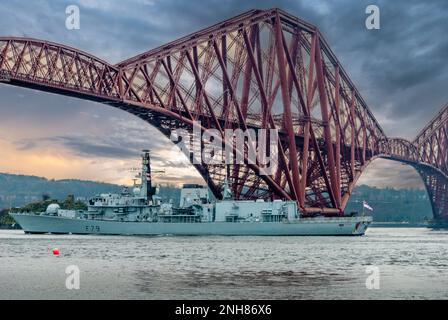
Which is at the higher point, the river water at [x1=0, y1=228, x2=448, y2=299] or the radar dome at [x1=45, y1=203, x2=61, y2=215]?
the radar dome at [x1=45, y1=203, x2=61, y2=215]

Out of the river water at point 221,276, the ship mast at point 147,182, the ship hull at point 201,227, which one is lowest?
the river water at point 221,276

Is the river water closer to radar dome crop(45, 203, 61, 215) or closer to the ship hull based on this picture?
the ship hull

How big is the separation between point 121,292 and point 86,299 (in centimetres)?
246

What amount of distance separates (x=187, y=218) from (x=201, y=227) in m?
3.22

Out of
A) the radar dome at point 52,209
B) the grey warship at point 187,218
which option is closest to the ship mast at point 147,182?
the grey warship at point 187,218

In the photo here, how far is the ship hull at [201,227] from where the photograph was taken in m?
91.9

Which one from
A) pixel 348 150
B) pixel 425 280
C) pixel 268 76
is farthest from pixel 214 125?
pixel 425 280

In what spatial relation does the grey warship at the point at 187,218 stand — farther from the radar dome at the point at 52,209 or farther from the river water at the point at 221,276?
the river water at the point at 221,276

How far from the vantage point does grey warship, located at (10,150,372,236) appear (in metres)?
92.4

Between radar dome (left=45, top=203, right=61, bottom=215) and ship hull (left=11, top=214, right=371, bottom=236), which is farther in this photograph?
radar dome (left=45, top=203, right=61, bottom=215)

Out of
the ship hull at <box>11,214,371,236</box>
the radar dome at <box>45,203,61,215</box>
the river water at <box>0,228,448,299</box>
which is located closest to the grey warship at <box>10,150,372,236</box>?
the ship hull at <box>11,214,371,236</box>

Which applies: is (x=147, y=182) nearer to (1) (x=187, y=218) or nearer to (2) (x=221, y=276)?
(1) (x=187, y=218)

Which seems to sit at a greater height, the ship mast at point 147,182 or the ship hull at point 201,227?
the ship mast at point 147,182
